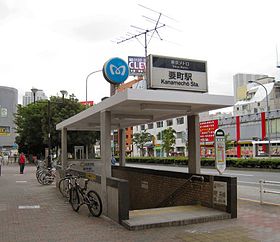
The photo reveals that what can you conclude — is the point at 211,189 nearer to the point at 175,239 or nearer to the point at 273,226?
the point at 273,226

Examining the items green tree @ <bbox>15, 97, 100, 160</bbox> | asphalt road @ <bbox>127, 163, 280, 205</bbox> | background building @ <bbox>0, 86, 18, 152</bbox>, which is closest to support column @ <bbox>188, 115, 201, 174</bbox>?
asphalt road @ <bbox>127, 163, 280, 205</bbox>

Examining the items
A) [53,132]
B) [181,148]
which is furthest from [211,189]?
[181,148]

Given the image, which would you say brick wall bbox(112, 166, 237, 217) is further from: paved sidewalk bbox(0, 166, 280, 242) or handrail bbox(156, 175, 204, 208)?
paved sidewalk bbox(0, 166, 280, 242)

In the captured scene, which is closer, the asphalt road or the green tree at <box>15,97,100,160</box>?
the asphalt road

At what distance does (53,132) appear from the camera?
129ft

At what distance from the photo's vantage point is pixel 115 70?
1047 cm

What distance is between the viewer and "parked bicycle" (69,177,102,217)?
9.06m

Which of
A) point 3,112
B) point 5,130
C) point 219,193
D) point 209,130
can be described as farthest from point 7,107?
point 219,193

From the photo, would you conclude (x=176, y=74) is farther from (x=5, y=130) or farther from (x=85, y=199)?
(x=5, y=130)

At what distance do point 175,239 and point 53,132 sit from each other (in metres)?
34.0

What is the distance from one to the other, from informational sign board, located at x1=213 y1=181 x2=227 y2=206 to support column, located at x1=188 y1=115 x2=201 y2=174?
1204 millimetres

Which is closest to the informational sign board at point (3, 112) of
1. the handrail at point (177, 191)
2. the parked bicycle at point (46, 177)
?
the parked bicycle at point (46, 177)

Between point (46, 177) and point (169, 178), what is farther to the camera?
point (46, 177)

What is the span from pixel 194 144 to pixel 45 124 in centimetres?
3252
